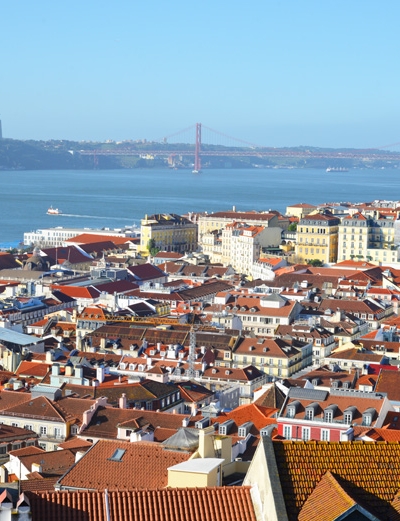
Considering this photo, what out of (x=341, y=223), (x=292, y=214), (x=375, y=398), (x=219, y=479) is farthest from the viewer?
(x=292, y=214)

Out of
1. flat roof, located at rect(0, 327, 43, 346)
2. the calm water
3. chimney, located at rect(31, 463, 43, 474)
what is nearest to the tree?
the calm water

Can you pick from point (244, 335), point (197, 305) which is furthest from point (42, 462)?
point (197, 305)

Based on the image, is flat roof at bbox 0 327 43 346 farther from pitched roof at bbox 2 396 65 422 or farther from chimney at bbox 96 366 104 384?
pitched roof at bbox 2 396 65 422

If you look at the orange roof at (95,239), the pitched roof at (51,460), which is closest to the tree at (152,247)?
the orange roof at (95,239)

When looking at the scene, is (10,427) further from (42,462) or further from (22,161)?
(22,161)

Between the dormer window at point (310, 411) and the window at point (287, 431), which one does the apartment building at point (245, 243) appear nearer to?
the dormer window at point (310, 411)
